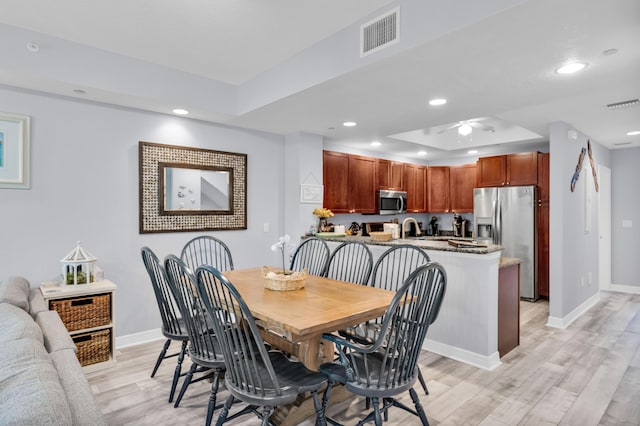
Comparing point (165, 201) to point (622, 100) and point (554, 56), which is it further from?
point (622, 100)

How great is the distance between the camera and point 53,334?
1.89 metres

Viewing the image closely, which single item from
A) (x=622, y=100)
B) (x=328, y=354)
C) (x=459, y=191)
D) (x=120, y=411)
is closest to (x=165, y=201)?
(x=120, y=411)

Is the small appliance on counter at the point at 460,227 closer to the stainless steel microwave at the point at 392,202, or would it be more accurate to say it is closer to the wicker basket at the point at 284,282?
the stainless steel microwave at the point at 392,202

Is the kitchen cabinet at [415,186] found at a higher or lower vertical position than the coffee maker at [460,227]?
higher

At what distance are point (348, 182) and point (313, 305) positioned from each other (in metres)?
3.47

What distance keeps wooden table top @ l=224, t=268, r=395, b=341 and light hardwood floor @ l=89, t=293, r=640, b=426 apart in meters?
0.76

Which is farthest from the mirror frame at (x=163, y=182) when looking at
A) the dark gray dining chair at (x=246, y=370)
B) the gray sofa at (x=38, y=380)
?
the dark gray dining chair at (x=246, y=370)

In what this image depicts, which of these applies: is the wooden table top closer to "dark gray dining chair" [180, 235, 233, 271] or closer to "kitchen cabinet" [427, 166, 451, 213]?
"dark gray dining chair" [180, 235, 233, 271]

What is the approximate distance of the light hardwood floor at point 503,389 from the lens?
2.28 metres

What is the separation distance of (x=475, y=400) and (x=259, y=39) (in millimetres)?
3024

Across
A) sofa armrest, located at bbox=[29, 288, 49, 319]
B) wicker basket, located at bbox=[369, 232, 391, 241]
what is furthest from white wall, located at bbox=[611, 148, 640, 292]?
sofa armrest, located at bbox=[29, 288, 49, 319]

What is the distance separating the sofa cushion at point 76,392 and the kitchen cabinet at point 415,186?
5.62 meters

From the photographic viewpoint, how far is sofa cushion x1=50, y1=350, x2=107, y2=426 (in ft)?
3.61

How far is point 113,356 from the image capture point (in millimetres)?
3025
